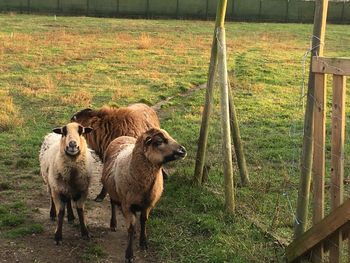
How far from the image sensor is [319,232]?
4.90m

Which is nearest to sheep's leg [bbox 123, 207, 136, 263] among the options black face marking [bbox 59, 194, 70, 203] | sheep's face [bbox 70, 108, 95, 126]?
black face marking [bbox 59, 194, 70, 203]

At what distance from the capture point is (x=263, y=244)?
6059 mm

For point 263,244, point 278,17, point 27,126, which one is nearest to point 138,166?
point 263,244

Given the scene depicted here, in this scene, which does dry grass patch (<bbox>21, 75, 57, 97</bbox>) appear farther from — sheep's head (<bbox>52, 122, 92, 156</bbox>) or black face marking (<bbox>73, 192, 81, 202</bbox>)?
black face marking (<bbox>73, 192, 81, 202</bbox>)

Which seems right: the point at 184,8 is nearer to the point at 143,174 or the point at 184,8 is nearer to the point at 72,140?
the point at 72,140

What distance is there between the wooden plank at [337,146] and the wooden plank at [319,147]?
0.15m

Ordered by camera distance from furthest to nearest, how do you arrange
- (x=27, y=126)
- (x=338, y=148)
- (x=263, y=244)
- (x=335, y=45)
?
(x=335, y=45) < (x=27, y=126) < (x=263, y=244) < (x=338, y=148)

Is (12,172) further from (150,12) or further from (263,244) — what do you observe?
(150,12)

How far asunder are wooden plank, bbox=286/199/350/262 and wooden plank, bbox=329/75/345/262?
96 mm

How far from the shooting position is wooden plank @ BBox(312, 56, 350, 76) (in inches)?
179

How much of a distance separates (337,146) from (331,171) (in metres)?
0.26

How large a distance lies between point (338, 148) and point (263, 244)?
179 cm

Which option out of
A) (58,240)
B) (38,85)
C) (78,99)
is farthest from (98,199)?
(38,85)

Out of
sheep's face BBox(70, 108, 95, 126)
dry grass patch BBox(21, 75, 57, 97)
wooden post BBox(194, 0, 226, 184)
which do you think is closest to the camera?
wooden post BBox(194, 0, 226, 184)
